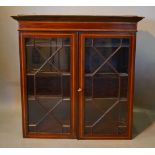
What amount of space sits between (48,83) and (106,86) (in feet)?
1.88

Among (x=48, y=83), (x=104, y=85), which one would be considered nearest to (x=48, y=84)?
(x=48, y=83)

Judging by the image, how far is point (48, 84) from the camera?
9.22ft

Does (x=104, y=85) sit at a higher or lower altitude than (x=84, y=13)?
lower

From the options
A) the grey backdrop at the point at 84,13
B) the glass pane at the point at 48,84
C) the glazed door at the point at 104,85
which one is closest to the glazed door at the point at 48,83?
the glass pane at the point at 48,84

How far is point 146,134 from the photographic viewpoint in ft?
9.93

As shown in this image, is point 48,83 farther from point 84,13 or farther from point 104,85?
point 84,13

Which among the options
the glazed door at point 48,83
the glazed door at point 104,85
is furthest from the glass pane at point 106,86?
the glazed door at point 48,83

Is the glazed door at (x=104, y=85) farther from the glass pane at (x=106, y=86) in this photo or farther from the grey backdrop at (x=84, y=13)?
the grey backdrop at (x=84, y=13)

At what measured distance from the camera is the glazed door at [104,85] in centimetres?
271

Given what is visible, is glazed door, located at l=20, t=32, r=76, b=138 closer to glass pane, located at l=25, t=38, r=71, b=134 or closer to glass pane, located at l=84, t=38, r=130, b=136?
glass pane, located at l=25, t=38, r=71, b=134

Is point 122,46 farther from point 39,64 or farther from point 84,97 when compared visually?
point 39,64

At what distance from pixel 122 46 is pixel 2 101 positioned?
2.00 metres

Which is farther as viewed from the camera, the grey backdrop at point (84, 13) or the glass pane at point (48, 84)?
the grey backdrop at point (84, 13)

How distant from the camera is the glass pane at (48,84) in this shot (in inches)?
108
